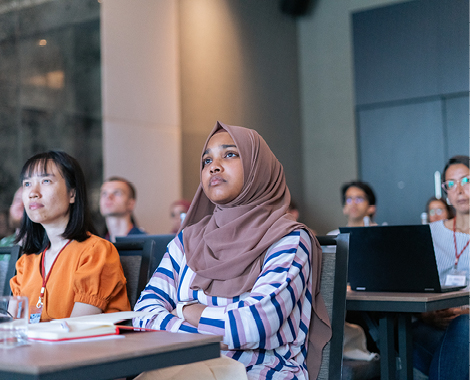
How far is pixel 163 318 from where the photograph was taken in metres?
1.58

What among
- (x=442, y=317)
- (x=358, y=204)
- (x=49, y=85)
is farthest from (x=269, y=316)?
(x=49, y=85)

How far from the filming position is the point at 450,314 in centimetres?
252

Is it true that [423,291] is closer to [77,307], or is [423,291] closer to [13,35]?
[77,307]

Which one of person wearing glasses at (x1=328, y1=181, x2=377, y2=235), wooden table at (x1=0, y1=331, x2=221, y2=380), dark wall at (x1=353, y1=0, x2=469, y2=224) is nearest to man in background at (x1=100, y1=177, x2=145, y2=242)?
person wearing glasses at (x1=328, y1=181, x2=377, y2=235)

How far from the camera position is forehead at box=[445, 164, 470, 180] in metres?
2.83

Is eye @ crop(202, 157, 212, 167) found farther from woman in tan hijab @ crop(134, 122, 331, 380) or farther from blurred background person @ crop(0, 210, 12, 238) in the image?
blurred background person @ crop(0, 210, 12, 238)

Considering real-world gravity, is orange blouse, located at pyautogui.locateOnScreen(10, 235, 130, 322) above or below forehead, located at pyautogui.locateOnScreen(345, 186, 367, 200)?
below

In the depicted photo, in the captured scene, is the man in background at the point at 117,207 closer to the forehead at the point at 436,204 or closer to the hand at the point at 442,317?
the hand at the point at 442,317

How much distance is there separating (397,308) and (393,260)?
24cm

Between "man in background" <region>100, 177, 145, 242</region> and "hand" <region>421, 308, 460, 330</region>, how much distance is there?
6.94 feet

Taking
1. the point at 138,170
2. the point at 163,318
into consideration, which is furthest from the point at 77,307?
the point at 138,170

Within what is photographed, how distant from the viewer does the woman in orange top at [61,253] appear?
1805mm

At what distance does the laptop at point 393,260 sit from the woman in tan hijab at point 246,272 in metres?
0.55

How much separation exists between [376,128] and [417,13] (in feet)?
4.59
